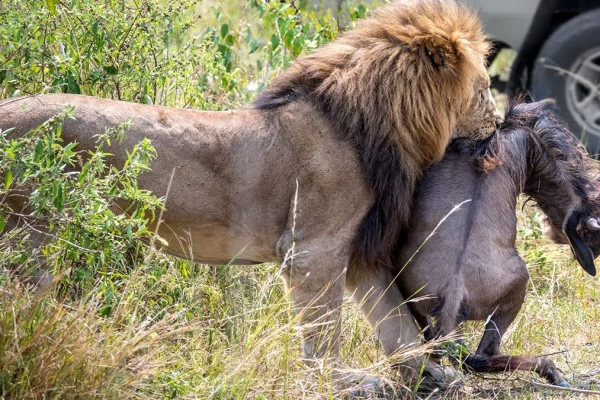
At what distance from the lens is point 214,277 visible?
4.79 meters

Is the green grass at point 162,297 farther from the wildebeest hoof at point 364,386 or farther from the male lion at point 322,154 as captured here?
the male lion at point 322,154

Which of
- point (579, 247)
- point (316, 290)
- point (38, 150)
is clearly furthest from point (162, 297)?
point (579, 247)

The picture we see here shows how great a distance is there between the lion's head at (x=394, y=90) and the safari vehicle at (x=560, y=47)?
11.5ft

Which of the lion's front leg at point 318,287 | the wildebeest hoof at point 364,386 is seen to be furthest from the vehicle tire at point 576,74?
the lion's front leg at point 318,287

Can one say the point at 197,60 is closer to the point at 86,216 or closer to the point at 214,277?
the point at 214,277

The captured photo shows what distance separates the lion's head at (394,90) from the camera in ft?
13.6

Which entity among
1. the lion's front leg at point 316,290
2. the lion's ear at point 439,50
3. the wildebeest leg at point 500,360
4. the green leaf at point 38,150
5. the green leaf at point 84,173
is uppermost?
the lion's ear at point 439,50

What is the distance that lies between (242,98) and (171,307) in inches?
72.5

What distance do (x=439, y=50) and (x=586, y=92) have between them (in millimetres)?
4088

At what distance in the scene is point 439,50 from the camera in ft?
13.9

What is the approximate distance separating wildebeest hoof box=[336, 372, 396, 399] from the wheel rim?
13.6 feet

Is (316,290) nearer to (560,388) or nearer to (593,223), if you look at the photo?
(560,388)

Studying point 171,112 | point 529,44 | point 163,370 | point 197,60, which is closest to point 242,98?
point 197,60

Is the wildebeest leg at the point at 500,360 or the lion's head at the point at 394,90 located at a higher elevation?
the lion's head at the point at 394,90
